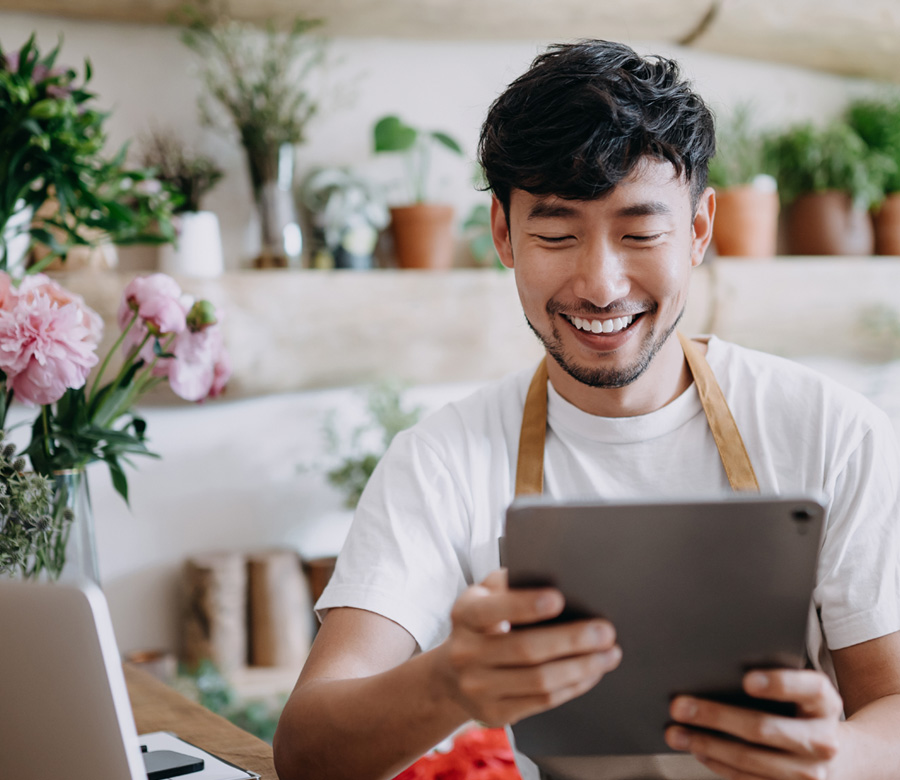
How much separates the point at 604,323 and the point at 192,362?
58cm

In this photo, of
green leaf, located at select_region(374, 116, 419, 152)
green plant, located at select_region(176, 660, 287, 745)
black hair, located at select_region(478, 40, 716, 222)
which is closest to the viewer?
black hair, located at select_region(478, 40, 716, 222)

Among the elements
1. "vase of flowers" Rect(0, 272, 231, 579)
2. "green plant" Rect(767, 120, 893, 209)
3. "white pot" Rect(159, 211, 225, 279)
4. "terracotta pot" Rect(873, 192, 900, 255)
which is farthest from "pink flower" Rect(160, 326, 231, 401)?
"terracotta pot" Rect(873, 192, 900, 255)

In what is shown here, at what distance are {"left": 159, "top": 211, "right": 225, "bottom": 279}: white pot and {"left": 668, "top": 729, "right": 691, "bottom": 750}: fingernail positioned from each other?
5.83 ft

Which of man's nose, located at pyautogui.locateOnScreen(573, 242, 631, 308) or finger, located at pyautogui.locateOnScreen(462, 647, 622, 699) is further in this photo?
man's nose, located at pyautogui.locateOnScreen(573, 242, 631, 308)

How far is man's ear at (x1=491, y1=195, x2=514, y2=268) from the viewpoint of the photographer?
1.29 metres

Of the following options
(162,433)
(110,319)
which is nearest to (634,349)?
(110,319)

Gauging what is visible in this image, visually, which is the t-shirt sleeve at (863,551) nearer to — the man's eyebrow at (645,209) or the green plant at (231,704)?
the man's eyebrow at (645,209)

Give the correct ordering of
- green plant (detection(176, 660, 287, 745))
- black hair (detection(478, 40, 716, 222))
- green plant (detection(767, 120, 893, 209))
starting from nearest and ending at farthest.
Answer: black hair (detection(478, 40, 716, 222))
green plant (detection(176, 660, 287, 745))
green plant (detection(767, 120, 893, 209))

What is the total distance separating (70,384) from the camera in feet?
3.85

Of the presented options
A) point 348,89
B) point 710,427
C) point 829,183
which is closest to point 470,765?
point 710,427

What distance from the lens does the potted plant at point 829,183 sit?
9.58 ft

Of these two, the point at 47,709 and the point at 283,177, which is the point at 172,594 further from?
the point at 47,709

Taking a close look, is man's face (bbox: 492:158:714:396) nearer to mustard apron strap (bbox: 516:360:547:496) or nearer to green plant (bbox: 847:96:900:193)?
mustard apron strap (bbox: 516:360:547:496)

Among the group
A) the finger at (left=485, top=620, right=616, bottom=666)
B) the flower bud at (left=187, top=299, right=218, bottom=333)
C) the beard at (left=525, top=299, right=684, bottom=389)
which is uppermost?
the flower bud at (left=187, top=299, right=218, bottom=333)
